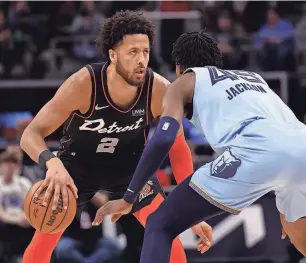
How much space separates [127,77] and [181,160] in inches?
Answer: 27.8

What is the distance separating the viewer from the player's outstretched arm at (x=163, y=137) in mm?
4051

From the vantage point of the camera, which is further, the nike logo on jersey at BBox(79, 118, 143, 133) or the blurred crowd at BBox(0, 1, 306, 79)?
the blurred crowd at BBox(0, 1, 306, 79)

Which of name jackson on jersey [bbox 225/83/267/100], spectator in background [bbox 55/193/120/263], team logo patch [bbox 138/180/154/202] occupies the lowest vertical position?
spectator in background [bbox 55/193/120/263]

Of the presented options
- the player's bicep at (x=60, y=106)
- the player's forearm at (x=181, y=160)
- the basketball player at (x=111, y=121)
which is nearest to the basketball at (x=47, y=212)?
the basketball player at (x=111, y=121)

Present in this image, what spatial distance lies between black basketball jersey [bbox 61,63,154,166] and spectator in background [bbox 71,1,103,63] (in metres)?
5.16

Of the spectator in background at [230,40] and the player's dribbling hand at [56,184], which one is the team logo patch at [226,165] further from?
the spectator in background at [230,40]

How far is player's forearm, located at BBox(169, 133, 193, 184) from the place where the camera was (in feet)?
17.5

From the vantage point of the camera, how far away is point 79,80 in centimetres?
511

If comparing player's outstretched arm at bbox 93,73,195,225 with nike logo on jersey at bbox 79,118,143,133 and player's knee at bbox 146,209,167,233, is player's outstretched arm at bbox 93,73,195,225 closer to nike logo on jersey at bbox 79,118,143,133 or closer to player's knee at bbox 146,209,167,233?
player's knee at bbox 146,209,167,233

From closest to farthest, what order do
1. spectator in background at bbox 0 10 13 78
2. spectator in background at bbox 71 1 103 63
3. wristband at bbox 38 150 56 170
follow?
wristband at bbox 38 150 56 170 → spectator in background at bbox 0 10 13 78 → spectator in background at bbox 71 1 103 63

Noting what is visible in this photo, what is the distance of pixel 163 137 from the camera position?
405cm

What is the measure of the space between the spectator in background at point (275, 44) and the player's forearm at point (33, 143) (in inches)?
241

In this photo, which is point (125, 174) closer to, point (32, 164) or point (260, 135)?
point (260, 135)

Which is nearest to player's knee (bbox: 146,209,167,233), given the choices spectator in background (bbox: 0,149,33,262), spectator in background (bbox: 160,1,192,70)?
spectator in background (bbox: 0,149,33,262)
